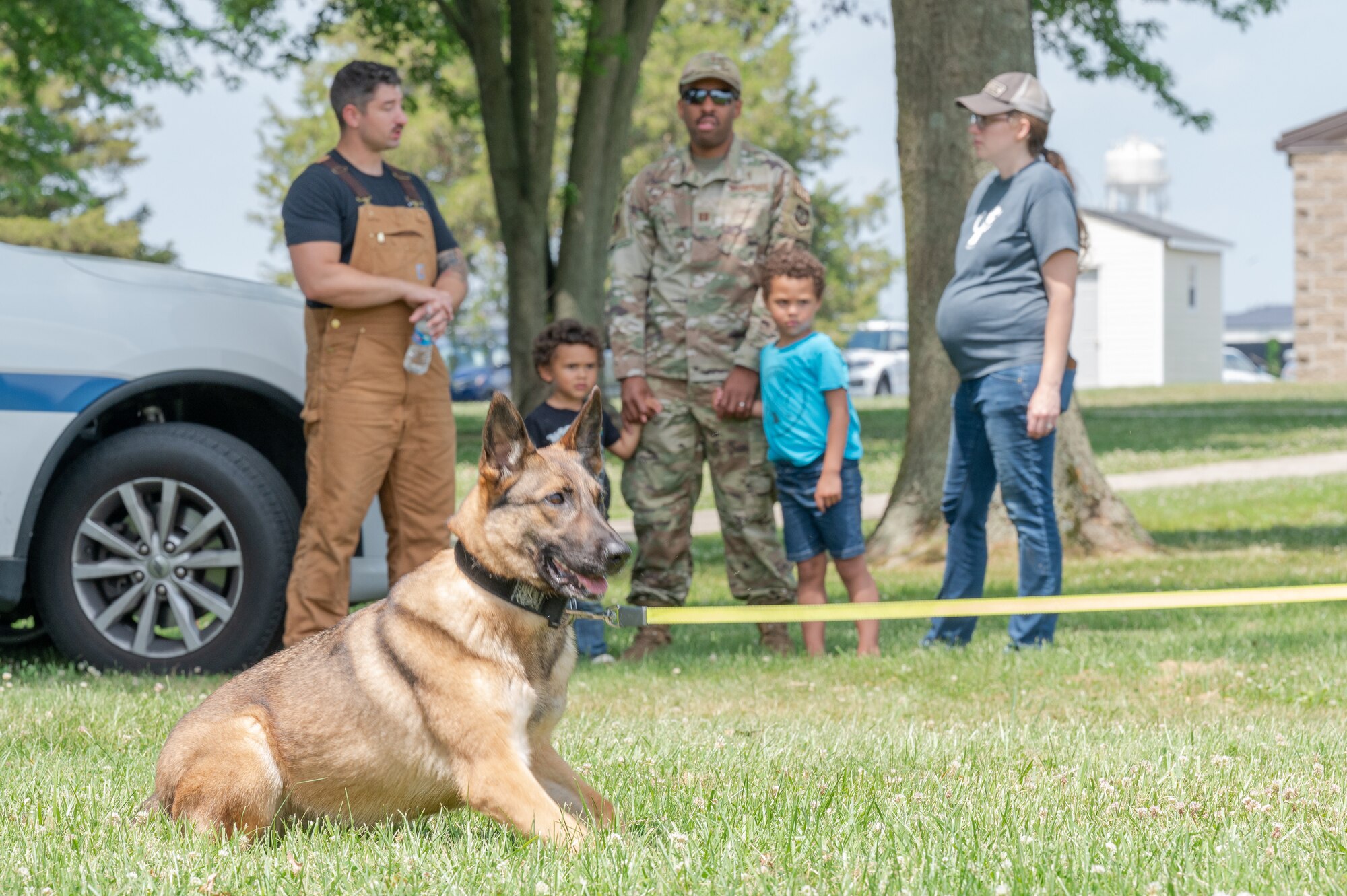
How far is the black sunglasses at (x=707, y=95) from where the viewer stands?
6.55 m

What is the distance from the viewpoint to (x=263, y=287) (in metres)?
6.23

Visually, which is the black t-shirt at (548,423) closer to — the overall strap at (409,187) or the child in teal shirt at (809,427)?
the child in teal shirt at (809,427)

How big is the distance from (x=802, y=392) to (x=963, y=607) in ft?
7.17

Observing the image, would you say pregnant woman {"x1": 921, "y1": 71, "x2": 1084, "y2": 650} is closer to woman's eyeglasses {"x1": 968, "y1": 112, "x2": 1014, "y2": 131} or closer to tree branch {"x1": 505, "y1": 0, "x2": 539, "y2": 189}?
woman's eyeglasses {"x1": 968, "y1": 112, "x2": 1014, "y2": 131}

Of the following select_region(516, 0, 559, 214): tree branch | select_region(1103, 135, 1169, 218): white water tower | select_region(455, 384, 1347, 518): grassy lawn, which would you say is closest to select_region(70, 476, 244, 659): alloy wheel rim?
select_region(455, 384, 1347, 518): grassy lawn

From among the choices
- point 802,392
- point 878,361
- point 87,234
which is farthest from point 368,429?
point 87,234

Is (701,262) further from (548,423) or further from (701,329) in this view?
(548,423)

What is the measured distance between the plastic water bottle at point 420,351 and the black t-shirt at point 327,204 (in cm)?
41

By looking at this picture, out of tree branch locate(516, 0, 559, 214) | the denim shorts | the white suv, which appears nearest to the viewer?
the denim shorts

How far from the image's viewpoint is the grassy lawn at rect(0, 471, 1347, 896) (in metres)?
3.00

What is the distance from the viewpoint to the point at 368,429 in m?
5.91

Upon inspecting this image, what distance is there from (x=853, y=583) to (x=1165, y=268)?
44963 millimetres

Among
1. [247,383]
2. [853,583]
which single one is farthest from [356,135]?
[853,583]

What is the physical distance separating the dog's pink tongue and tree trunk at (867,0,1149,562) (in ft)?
23.5
